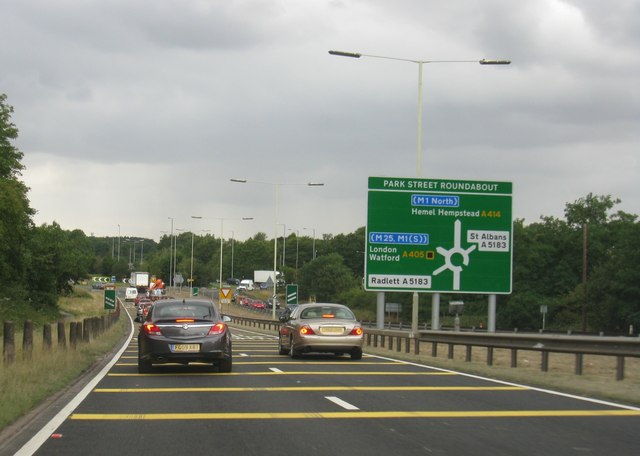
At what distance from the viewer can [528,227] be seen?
10744cm

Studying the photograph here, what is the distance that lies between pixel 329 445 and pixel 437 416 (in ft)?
8.63

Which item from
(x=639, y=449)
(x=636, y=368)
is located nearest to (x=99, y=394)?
(x=639, y=449)

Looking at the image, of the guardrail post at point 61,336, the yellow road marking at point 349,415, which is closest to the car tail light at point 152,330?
the guardrail post at point 61,336

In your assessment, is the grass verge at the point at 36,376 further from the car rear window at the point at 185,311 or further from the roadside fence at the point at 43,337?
the car rear window at the point at 185,311

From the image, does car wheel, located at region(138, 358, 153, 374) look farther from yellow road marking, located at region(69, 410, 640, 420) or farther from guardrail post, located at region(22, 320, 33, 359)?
yellow road marking, located at region(69, 410, 640, 420)

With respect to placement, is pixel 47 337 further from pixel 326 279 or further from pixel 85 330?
pixel 326 279

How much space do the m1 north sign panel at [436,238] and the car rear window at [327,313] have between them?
5085 mm

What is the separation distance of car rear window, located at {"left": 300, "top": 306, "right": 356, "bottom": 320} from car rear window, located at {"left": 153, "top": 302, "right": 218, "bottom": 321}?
532cm

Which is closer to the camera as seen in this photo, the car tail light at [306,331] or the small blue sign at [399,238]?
the car tail light at [306,331]

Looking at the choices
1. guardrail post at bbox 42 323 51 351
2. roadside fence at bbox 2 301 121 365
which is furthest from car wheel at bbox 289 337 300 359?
guardrail post at bbox 42 323 51 351

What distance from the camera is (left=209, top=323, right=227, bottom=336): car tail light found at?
706 inches

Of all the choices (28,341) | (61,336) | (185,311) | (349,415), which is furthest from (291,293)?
(349,415)

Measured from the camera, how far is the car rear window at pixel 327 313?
76.5 feet

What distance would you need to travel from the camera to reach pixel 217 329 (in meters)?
18.0
